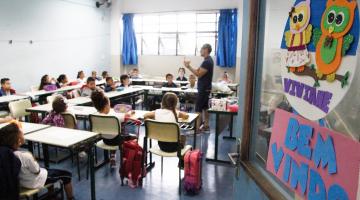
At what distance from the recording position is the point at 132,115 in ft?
12.8

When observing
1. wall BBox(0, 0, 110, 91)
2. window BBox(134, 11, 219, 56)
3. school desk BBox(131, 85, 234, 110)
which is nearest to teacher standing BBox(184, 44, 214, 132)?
school desk BBox(131, 85, 234, 110)

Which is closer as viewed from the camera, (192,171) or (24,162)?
(24,162)

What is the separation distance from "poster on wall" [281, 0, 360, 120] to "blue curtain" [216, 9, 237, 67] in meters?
8.28

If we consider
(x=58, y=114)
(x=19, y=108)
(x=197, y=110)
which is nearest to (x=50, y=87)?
(x=19, y=108)

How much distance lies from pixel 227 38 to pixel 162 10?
8.07ft

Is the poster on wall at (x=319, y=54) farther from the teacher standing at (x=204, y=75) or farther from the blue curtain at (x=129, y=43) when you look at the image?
the blue curtain at (x=129, y=43)

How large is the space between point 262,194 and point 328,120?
0.50m

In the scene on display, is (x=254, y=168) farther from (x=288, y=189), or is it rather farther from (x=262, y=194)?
(x=288, y=189)

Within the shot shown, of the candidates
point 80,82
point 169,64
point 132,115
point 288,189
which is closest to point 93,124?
point 132,115

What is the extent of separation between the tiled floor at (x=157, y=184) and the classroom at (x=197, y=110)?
0.07 feet

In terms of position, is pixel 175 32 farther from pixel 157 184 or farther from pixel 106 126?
pixel 157 184

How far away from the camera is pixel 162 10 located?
9.70 m

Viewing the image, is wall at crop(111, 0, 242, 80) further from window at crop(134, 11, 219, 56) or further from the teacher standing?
the teacher standing

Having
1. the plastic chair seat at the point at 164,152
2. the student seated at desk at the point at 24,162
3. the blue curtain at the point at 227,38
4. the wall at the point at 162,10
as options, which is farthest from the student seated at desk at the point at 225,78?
the student seated at desk at the point at 24,162
